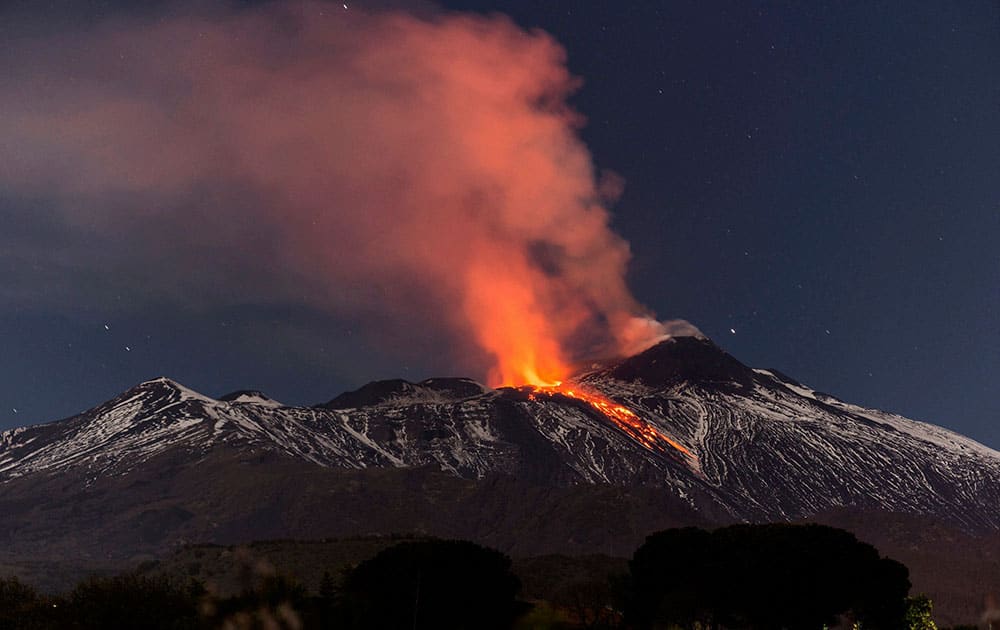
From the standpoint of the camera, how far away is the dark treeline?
7731cm

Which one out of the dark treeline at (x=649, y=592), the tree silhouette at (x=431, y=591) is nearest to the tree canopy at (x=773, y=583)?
the dark treeline at (x=649, y=592)

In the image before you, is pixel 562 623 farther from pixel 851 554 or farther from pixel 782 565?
pixel 851 554

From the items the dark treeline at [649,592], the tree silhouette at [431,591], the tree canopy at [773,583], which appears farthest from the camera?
the tree canopy at [773,583]

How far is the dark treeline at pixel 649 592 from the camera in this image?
77.3 m

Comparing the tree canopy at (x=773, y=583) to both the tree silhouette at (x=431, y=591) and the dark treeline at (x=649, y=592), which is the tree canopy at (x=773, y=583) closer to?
the dark treeline at (x=649, y=592)

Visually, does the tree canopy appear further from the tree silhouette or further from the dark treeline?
the tree silhouette

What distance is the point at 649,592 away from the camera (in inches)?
3767

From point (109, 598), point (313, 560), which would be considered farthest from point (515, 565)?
point (109, 598)

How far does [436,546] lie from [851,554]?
3865 centimetres

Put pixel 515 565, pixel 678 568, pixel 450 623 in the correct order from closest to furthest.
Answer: pixel 450 623 → pixel 678 568 → pixel 515 565

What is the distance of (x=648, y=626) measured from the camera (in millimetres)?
Answer: 92188

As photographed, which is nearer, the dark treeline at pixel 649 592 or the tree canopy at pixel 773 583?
the dark treeline at pixel 649 592

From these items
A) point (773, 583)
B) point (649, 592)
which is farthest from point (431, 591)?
point (773, 583)

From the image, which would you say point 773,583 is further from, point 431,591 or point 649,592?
point 431,591
